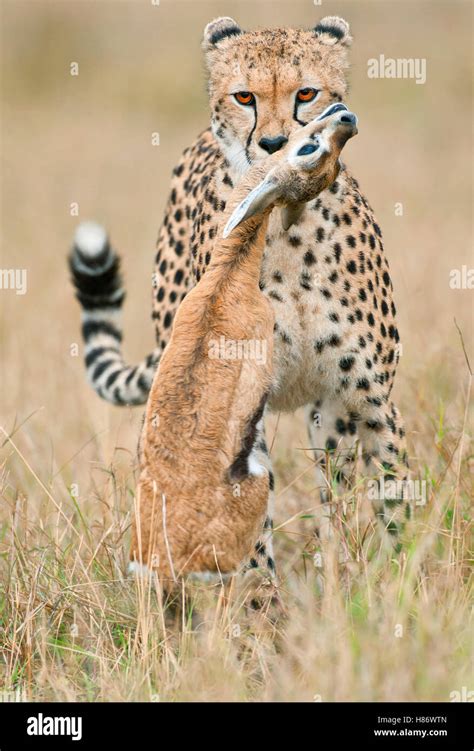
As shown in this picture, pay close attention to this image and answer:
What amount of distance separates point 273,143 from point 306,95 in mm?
212

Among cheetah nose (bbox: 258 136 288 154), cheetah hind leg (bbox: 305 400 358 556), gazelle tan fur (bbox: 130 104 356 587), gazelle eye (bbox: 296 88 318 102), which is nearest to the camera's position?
gazelle tan fur (bbox: 130 104 356 587)

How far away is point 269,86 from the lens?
3.19 metres

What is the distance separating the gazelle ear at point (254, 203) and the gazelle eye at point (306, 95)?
0.46 meters

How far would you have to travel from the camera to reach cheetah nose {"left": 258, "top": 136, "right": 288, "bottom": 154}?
121 inches

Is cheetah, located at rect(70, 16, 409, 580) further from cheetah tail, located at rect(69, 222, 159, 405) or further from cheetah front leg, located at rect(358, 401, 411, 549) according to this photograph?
cheetah tail, located at rect(69, 222, 159, 405)

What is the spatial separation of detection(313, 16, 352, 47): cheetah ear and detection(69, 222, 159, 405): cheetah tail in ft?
4.02

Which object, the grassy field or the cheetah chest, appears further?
the cheetah chest

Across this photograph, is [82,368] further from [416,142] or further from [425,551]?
[416,142]

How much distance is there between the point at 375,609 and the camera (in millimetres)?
2910

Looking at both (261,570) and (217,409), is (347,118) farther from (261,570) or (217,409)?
(261,570)

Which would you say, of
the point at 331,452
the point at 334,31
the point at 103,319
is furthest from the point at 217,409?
the point at 103,319

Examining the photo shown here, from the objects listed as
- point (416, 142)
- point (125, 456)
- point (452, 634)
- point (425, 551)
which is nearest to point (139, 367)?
point (125, 456)

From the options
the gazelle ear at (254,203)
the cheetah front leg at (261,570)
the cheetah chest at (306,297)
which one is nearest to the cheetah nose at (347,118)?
the gazelle ear at (254,203)

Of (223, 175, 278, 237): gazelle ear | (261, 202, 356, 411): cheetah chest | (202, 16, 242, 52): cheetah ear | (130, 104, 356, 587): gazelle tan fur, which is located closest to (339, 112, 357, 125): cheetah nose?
(130, 104, 356, 587): gazelle tan fur
